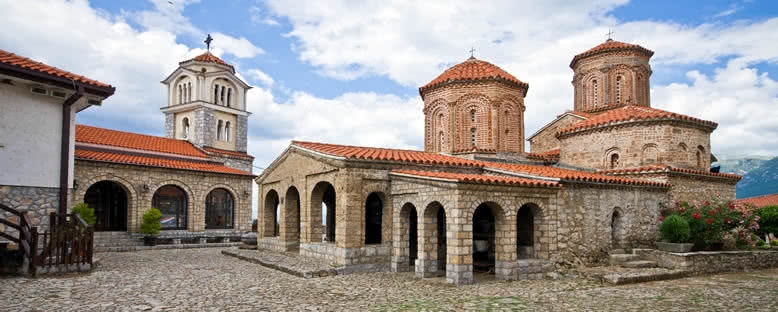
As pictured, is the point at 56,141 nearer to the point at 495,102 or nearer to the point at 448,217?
the point at 448,217

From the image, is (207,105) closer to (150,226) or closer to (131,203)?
(131,203)

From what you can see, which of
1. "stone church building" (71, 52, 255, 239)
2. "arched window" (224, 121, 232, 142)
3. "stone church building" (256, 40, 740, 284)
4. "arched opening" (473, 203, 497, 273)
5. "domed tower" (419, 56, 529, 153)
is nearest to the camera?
"stone church building" (256, 40, 740, 284)

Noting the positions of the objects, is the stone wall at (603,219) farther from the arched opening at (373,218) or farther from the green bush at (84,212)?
the green bush at (84,212)

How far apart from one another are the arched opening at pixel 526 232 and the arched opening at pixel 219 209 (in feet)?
48.1

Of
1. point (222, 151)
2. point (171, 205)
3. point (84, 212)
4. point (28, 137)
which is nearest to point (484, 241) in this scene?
point (28, 137)

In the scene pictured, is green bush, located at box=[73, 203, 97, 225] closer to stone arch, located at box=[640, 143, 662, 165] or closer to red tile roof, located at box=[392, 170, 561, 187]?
red tile roof, located at box=[392, 170, 561, 187]

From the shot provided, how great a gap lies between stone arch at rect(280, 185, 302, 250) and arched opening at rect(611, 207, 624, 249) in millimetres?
10007

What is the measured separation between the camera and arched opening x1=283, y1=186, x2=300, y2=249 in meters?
17.0

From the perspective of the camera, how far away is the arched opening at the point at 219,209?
22.5 metres

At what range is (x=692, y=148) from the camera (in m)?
16.9

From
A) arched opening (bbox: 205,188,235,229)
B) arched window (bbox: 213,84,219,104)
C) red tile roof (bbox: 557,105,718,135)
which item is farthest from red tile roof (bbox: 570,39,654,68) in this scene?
arched window (bbox: 213,84,219,104)

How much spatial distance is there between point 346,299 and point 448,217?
10.5 ft

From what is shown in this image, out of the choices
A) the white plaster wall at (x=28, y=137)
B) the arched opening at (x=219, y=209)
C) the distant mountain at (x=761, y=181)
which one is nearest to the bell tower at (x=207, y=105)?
the arched opening at (x=219, y=209)

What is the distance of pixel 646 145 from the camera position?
16812 mm
